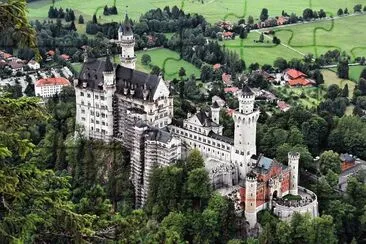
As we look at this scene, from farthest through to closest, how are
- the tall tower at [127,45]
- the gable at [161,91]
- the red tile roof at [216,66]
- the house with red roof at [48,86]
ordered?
the red tile roof at [216,66] < the house with red roof at [48,86] < the tall tower at [127,45] < the gable at [161,91]

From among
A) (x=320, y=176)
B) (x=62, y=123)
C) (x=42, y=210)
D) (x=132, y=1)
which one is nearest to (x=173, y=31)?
(x=132, y=1)

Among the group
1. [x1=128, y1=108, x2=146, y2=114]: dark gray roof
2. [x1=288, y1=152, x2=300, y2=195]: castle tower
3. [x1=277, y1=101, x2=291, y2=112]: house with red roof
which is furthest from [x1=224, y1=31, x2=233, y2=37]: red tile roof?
[x1=288, y1=152, x2=300, y2=195]: castle tower

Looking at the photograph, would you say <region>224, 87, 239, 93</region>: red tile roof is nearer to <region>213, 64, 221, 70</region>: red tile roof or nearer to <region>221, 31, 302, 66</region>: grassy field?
<region>213, 64, 221, 70</region>: red tile roof

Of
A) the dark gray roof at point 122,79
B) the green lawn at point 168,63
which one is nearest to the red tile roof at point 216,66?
the green lawn at point 168,63

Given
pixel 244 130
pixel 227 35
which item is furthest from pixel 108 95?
pixel 227 35

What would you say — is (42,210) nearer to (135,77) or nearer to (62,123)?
(135,77)

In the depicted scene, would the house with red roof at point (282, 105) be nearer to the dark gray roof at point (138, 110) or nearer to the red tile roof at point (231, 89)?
the red tile roof at point (231, 89)
